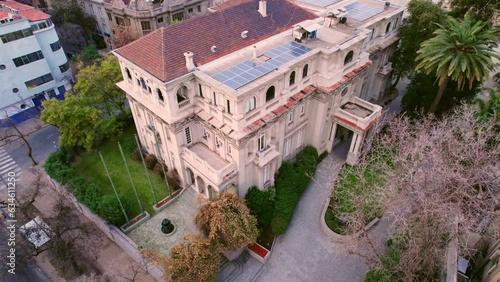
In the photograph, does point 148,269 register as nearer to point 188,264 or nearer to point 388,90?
point 188,264

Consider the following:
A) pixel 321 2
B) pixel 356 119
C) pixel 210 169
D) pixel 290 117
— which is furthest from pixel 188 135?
pixel 321 2

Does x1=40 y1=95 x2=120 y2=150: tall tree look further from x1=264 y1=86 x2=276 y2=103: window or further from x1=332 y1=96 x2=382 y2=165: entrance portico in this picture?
x1=332 y1=96 x2=382 y2=165: entrance portico

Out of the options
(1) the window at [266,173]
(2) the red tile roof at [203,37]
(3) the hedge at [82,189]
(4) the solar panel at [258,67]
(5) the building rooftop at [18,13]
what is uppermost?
(2) the red tile roof at [203,37]

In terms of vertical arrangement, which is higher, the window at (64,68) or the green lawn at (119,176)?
the window at (64,68)

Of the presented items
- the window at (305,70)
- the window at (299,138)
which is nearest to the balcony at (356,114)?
the window at (299,138)

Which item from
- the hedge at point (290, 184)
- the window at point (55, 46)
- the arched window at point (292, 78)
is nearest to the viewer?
the arched window at point (292, 78)

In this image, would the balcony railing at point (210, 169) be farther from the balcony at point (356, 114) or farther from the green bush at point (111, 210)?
the balcony at point (356, 114)

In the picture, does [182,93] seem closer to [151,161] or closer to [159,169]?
[159,169]
